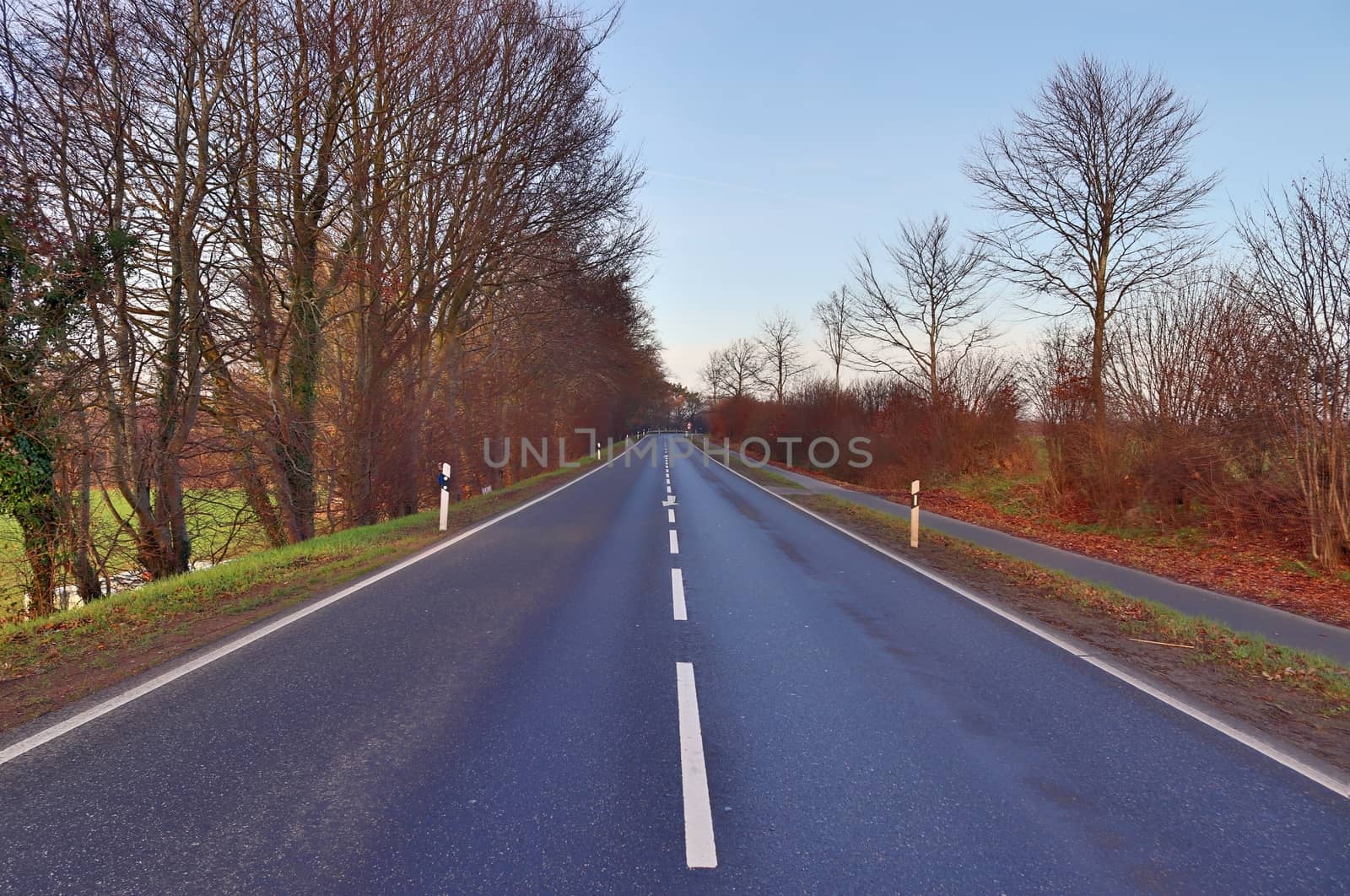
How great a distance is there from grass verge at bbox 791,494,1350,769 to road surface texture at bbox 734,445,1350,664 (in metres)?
0.48

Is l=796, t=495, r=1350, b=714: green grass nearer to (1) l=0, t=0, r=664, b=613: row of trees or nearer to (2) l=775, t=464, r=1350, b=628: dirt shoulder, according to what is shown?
(2) l=775, t=464, r=1350, b=628: dirt shoulder

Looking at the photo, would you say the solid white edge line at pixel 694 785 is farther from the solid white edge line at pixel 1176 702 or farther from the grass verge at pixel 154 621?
the grass verge at pixel 154 621

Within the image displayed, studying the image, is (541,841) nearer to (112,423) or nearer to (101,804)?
(101,804)

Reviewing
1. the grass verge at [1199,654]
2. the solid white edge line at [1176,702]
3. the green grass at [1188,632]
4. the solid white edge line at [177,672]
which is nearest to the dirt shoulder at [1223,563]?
the green grass at [1188,632]

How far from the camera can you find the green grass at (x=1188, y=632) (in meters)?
5.28

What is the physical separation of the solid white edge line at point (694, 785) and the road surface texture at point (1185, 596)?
19.0ft

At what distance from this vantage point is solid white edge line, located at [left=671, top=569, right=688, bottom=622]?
665 centimetres

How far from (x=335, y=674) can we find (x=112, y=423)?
7.96m

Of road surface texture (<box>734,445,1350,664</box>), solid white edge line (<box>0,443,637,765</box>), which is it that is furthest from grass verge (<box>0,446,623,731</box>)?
road surface texture (<box>734,445,1350,664</box>)

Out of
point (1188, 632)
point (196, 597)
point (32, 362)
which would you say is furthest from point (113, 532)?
point (1188, 632)

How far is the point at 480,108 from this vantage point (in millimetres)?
15008

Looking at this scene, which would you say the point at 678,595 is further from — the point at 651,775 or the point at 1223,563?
the point at 1223,563

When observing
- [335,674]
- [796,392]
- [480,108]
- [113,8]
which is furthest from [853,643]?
[796,392]

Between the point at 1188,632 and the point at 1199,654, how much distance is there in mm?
647
